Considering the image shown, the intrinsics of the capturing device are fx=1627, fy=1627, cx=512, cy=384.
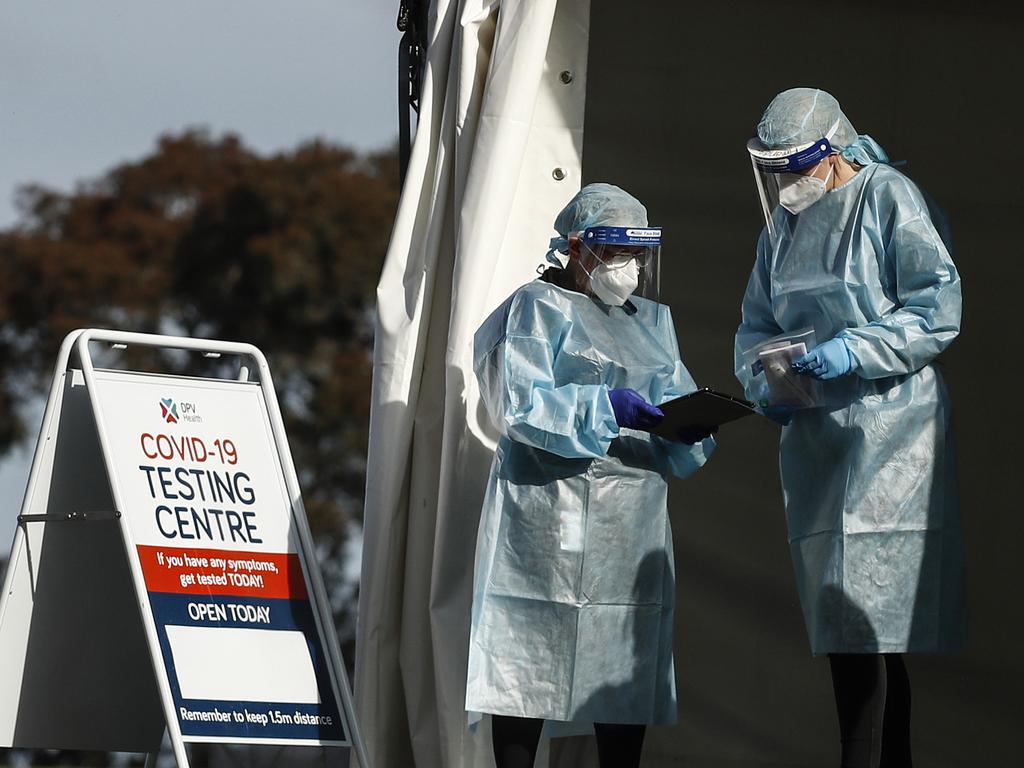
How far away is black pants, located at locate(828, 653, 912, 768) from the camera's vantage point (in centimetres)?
304

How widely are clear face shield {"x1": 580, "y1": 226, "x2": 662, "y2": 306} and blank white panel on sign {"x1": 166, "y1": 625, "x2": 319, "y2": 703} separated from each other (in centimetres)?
99

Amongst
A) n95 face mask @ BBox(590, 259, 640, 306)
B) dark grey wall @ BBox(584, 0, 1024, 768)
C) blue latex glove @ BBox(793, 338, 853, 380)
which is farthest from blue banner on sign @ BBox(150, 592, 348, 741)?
dark grey wall @ BBox(584, 0, 1024, 768)

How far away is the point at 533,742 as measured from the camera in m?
3.39

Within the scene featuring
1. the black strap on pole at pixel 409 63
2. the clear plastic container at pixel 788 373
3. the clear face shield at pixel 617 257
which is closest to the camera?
the clear plastic container at pixel 788 373

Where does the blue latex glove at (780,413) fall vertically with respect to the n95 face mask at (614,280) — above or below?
below

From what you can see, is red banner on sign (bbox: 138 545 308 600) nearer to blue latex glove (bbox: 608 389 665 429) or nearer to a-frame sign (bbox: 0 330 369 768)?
a-frame sign (bbox: 0 330 369 768)

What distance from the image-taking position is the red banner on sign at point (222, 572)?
3320 mm

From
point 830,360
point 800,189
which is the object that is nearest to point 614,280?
point 800,189

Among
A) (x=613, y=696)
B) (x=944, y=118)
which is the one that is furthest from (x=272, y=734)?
(x=944, y=118)

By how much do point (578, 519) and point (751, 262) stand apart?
1539 mm

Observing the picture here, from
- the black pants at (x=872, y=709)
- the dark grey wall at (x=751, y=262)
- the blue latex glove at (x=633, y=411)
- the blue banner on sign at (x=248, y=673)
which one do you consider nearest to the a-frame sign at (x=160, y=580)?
the blue banner on sign at (x=248, y=673)

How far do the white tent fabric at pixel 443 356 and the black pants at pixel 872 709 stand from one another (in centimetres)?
96

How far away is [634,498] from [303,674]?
79 centimetres

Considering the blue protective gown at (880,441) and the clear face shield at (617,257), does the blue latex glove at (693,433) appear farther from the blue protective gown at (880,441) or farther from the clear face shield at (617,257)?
the clear face shield at (617,257)
